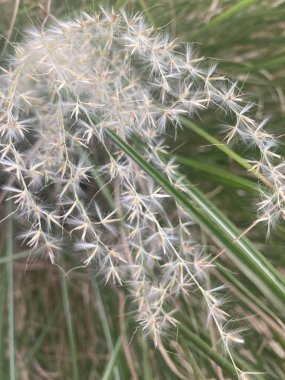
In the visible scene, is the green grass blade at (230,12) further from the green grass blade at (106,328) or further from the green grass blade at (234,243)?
the green grass blade at (106,328)

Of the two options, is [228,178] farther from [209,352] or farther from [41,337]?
[41,337]

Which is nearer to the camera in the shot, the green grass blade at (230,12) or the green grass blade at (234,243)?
the green grass blade at (234,243)

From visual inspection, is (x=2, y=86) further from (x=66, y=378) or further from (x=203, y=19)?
(x=66, y=378)

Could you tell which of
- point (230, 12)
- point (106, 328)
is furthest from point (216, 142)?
point (106, 328)

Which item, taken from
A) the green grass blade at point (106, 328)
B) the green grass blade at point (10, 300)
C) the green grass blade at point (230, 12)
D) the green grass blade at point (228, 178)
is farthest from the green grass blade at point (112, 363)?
the green grass blade at point (230, 12)

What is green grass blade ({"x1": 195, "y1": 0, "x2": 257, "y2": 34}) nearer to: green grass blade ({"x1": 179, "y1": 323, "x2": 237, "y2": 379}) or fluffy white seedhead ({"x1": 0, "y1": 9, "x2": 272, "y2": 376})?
fluffy white seedhead ({"x1": 0, "y1": 9, "x2": 272, "y2": 376})

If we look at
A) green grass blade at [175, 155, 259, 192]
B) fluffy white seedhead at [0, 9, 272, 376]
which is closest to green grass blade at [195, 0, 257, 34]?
fluffy white seedhead at [0, 9, 272, 376]
